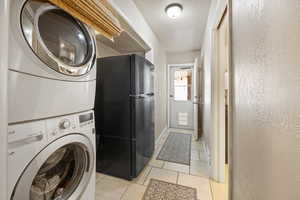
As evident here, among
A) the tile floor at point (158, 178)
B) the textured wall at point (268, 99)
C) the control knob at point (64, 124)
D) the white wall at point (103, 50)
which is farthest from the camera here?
the white wall at point (103, 50)

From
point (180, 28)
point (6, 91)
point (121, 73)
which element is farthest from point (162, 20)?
point (6, 91)

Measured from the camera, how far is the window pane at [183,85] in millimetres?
4102

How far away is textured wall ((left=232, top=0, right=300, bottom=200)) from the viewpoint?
0.36 meters

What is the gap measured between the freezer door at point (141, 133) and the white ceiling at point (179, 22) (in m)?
1.36

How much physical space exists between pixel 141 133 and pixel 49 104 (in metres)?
1.28

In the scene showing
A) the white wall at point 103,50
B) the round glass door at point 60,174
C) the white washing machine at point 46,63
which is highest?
the white wall at point 103,50

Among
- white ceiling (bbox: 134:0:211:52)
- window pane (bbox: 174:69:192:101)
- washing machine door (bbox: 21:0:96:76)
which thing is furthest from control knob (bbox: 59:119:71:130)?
window pane (bbox: 174:69:192:101)

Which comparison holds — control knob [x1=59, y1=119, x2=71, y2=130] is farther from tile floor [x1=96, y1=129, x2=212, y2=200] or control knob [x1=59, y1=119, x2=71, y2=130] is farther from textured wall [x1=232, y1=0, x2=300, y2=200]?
tile floor [x1=96, y1=129, x2=212, y2=200]

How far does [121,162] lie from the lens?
1.68 meters

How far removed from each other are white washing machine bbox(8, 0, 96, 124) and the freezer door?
783mm

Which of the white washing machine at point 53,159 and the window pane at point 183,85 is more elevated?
the window pane at point 183,85

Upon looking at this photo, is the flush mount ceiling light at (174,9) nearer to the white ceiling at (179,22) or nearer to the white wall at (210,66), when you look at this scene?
the white ceiling at (179,22)

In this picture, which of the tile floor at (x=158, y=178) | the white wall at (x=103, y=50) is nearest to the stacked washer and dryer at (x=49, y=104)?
the tile floor at (x=158, y=178)

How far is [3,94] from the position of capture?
1.64 feet
